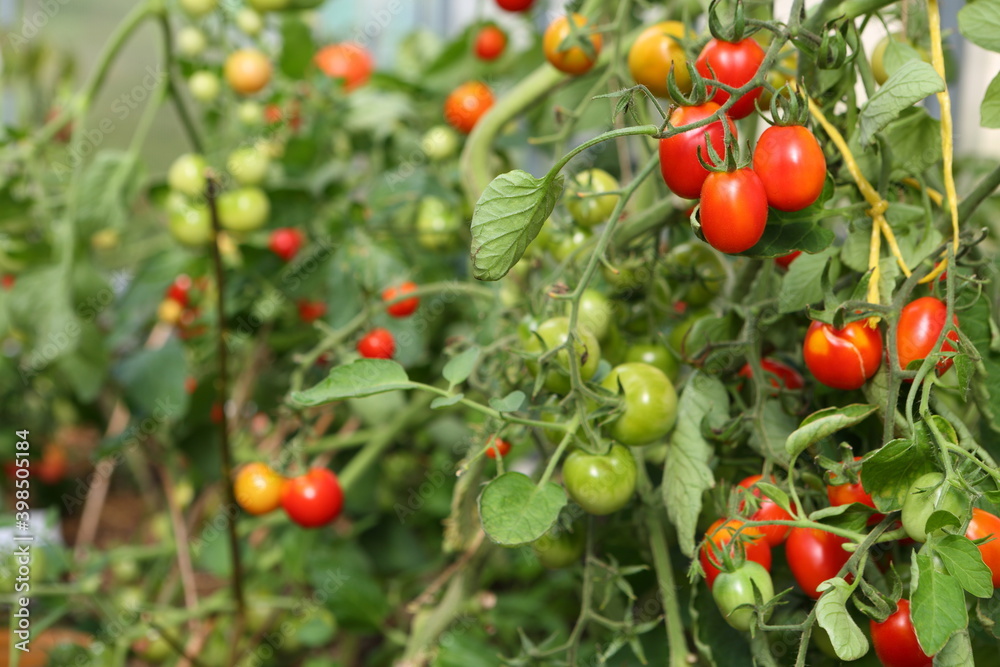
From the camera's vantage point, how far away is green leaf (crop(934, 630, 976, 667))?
305mm

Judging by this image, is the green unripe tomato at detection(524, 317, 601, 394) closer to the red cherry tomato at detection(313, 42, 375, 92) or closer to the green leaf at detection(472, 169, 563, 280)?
the green leaf at detection(472, 169, 563, 280)

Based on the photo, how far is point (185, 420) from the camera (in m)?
0.91

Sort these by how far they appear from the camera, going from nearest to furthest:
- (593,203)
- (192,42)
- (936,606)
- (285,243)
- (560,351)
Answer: (936,606), (560,351), (593,203), (285,243), (192,42)

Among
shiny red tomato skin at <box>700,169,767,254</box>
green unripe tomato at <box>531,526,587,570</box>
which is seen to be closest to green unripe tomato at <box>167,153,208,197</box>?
green unripe tomato at <box>531,526,587,570</box>

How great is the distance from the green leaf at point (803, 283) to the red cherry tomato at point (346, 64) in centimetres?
Result: 81

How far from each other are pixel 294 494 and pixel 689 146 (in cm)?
44

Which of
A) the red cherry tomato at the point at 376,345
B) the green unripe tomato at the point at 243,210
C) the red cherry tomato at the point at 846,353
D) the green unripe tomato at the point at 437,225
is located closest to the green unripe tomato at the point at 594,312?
the red cherry tomato at the point at 846,353

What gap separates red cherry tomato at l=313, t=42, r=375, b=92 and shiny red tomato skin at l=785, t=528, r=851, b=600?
2.92ft

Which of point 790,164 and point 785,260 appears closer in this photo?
point 790,164

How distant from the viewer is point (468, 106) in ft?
2.60

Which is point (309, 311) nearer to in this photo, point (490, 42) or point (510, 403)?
point (490, 42)

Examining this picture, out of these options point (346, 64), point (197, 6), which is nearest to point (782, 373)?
point (197, 6)

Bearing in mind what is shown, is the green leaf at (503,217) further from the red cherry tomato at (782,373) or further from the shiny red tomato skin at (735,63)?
the red cherry tomato at (782,373)

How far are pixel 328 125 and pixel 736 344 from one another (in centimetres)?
64
